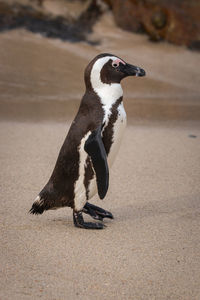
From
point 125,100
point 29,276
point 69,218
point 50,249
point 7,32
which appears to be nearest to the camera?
point 29,276

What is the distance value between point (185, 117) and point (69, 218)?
3.28 meters

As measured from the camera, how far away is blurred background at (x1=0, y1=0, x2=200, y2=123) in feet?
24.4

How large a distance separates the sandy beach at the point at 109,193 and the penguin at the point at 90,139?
18cm

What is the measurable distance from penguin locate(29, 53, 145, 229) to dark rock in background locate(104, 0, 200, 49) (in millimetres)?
5787

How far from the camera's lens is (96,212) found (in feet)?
11.1

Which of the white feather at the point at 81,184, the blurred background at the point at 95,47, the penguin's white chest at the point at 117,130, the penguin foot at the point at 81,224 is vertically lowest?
the blurred background at the point at 95,47

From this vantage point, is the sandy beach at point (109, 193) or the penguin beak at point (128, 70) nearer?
the sandy beach at point (109, 193)

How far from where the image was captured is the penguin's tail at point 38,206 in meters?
3.26

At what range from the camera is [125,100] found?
7188 mm

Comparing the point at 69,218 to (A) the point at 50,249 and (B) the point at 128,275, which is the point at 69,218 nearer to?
(A) the point at 50,249

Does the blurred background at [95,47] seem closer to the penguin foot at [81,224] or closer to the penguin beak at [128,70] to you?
the penguin beak at [128,70]

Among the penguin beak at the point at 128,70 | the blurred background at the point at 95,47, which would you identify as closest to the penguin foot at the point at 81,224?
the penguin beak at the point at 128,70

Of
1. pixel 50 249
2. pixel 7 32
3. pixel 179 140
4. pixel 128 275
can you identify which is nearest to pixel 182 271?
pixel 128 275

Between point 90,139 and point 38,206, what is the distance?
57 centimetres
